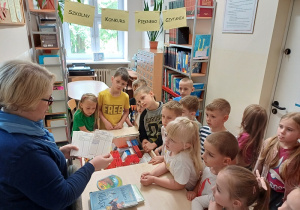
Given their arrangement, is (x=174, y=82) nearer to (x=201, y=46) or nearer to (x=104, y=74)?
(x=201, y=46)

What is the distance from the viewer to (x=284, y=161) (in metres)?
1.34

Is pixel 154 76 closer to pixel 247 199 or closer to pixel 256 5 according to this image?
pixel 256 5

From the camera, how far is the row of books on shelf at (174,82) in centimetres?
323

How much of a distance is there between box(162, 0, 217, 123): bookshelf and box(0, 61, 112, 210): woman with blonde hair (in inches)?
101

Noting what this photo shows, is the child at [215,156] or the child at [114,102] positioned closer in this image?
the child at [215,156]

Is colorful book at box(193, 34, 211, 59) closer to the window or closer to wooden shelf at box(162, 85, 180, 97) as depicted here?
wooden shelf at box(162, 85, 180, 97)

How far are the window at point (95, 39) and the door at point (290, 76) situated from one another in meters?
4.80

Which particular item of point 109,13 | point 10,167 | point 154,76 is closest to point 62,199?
point 10,167

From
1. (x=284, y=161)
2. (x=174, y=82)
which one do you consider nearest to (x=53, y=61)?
(x=174, y=82)

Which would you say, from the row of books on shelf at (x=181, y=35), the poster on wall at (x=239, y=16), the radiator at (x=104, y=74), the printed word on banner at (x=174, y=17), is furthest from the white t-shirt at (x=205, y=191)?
the radiator at (x=104, y=74)

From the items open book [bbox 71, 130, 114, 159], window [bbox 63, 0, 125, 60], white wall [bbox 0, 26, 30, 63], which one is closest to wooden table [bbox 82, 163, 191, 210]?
open book [bbox 71, 130, 114, 159]

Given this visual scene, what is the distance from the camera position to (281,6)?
6.57 ft

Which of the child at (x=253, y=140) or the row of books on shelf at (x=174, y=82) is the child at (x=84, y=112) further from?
the row of books on shelf at (x=174, y=82)

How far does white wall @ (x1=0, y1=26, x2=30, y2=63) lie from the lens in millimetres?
1720
